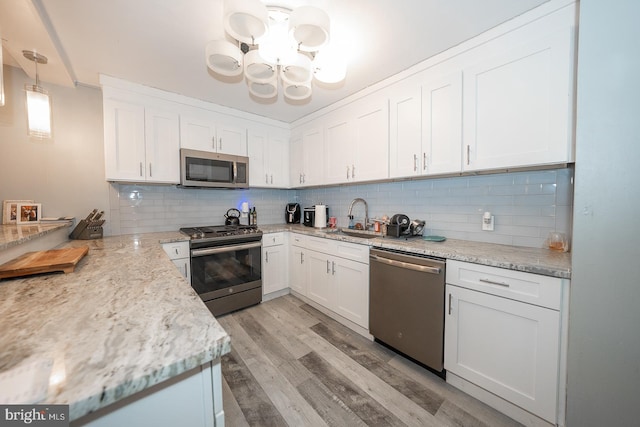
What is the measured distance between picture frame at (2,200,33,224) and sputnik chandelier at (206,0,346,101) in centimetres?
208

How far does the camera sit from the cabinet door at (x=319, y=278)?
8.24ft

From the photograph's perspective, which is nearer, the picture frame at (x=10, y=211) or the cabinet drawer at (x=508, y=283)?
the cabinet drawer at (x=508, y=283)

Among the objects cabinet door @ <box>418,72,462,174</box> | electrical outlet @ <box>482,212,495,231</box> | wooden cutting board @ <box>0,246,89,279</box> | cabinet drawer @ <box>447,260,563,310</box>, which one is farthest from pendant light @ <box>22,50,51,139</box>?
electrical outlet @ <box>482,212,495,231</box>

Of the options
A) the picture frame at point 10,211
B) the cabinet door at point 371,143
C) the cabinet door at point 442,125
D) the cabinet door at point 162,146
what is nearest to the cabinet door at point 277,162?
the cabinet door at point 162,146

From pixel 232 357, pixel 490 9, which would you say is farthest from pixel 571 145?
pixel 232 357

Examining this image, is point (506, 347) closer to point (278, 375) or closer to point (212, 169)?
point (278, 375)

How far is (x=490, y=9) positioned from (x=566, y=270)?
1541mm

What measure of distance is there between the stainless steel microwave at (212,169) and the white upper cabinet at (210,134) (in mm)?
108

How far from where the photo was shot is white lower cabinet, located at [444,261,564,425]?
48.4 inches

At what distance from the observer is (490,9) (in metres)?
1.43

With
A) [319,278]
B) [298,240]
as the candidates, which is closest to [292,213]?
[298,240]

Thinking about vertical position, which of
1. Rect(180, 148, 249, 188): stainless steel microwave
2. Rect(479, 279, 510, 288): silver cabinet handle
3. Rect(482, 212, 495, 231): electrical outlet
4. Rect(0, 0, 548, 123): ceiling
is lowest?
Rect(479, 279, 510, 288): silver cabinet handle

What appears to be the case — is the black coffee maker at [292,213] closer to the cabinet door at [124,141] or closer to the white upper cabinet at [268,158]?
the white upper cabinet at [268,158]

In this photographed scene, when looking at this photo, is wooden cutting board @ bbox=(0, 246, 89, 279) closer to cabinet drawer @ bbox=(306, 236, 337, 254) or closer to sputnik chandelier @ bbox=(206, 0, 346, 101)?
sputnik chandelier @ bbox=(206, 0, 346, 101)
